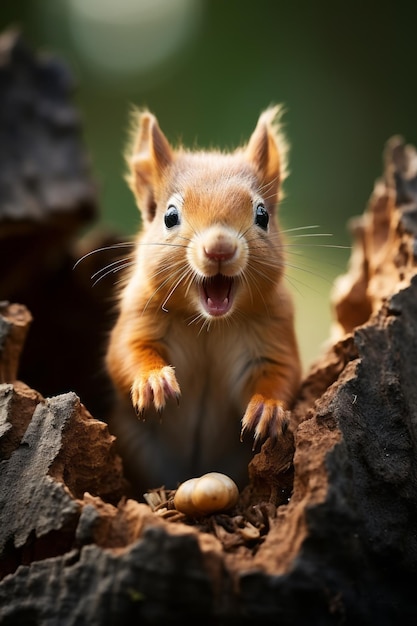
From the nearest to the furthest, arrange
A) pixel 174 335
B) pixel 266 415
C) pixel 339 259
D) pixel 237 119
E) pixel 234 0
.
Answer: pixel 266 415, pixel 174 335, pixel 339 259, pixel 237 119, pixel 234 0

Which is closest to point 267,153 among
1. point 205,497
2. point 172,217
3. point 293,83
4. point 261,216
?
point 261,216

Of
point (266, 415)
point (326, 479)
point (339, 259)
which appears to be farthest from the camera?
point (339, 259)

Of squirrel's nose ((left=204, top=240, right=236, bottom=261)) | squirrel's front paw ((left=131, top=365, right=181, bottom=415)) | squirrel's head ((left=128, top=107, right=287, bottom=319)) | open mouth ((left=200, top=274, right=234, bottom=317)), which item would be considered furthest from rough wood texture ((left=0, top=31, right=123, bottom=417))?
squirrel's nose ((left=204, top=240, right=236, bottom=261))

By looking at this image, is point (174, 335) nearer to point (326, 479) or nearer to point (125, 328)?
point (125, 328)

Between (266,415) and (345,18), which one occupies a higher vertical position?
(345,18)

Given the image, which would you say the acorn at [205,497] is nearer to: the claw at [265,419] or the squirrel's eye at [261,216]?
the claw at [265,419]

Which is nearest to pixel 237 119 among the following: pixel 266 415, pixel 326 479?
pixel 266 415

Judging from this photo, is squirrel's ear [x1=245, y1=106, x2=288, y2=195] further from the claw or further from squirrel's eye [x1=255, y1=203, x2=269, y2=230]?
the claw

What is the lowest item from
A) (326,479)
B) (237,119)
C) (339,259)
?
(326,479)
